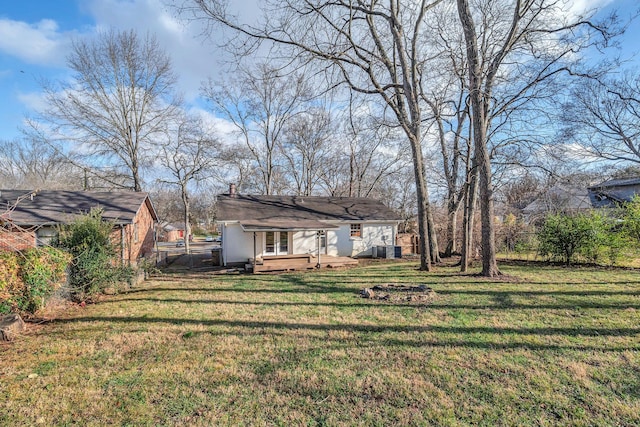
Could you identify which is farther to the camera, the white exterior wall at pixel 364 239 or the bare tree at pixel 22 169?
the bare tree at pixel 22 169

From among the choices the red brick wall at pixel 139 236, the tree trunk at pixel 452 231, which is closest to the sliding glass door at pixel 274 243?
the red brick wall at pixel 139 236

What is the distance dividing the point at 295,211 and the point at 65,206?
10996 millimetres

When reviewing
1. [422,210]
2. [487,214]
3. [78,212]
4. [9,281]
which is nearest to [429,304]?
[487,214]

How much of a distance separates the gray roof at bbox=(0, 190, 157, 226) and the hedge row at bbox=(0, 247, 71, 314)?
5124 mm

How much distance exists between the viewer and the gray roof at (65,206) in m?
11.8

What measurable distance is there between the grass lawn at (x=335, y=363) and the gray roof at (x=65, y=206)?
6619mm

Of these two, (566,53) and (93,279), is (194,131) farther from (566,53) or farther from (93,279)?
(566,53)

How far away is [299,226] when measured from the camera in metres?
14.6

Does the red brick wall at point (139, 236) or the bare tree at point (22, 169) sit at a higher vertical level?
the bare tree at point (22, 169)

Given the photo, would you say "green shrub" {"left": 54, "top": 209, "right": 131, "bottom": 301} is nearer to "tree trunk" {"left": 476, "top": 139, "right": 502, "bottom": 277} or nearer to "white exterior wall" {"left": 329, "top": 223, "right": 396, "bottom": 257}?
"white exterior wall" {"left": 329, "top": 223, "right": 396, "bottom": 257}

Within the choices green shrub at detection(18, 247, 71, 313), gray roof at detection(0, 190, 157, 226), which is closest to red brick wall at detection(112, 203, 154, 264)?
gray roof at detection(0, 190, 157, 226)

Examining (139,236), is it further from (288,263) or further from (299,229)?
(299,229)

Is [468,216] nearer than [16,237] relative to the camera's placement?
No

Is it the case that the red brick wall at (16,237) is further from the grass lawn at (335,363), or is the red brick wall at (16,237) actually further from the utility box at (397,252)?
the utility box at (397,252)
